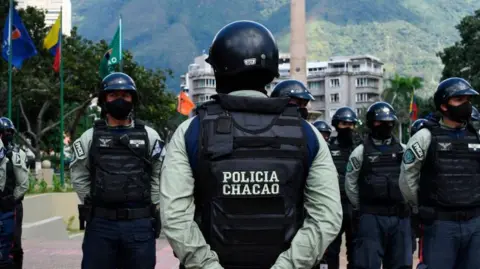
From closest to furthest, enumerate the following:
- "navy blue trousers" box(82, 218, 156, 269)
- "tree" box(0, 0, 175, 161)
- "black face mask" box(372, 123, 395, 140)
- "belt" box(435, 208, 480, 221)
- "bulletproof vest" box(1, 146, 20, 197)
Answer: "navy blue trousers" box(82, 218, 156, 269) → "belt" box(435, 208, 480, 221) → "black face mask" box(372, 123, 395, 140) → "bulletproof vest" box(1, 146, 20, 197) → "tree" box(0, 0, 175, 161)

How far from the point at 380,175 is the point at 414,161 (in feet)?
4.69

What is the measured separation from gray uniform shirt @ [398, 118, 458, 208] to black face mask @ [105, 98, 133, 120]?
2315 mm

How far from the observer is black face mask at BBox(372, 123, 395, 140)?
762cm

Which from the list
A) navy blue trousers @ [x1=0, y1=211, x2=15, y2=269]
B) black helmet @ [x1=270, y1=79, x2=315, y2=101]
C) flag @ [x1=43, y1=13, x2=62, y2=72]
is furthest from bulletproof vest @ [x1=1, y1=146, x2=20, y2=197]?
flag @ [x1=43, y1=13, x2=62, y2=72]

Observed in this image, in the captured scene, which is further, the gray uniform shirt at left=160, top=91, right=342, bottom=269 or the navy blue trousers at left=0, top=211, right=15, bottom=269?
the navy blue trousers at left=0, top=211, right=15, bottom=269

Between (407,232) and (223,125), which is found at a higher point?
(223,125)

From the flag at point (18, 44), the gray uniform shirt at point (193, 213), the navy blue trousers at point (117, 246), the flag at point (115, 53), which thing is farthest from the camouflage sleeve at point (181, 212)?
the flag at point (115, 53)

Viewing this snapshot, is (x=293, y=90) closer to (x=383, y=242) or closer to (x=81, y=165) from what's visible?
(x=383, y=242)

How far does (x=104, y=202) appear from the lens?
5.71 metres

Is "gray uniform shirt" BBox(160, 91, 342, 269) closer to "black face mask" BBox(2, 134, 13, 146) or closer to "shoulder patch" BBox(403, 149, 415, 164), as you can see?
"shoulder patch" BBox(403, 149, 415, 164)

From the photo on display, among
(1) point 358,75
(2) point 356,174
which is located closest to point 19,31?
(2) point 356,174

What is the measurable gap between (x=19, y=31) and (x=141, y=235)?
17635 mm

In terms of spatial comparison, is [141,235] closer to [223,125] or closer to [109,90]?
[109,90]

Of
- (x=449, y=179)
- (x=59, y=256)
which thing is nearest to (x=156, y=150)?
(x=449, y=179)
